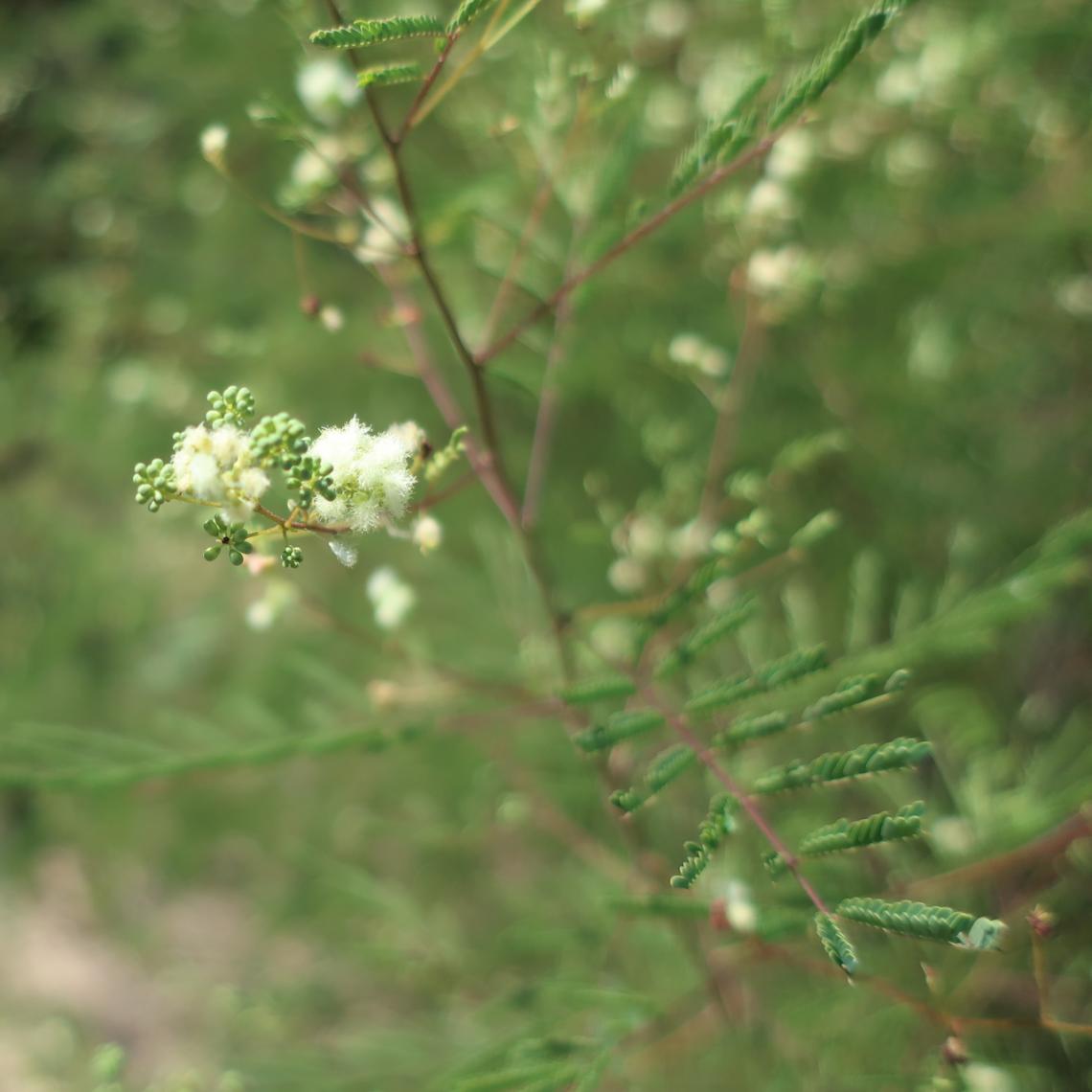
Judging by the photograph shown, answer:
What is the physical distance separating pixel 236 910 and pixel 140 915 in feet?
3.60

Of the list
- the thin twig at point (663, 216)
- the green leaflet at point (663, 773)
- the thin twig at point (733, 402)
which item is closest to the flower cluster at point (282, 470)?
the thin twig at point (663, 216)

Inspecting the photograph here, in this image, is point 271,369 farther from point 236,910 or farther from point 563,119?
point 236,910

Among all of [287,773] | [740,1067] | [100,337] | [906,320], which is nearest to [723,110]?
[906,320]

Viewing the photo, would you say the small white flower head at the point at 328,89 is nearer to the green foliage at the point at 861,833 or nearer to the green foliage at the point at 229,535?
the green foliage at the point at 229,535

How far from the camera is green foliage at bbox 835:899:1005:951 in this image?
0.67m

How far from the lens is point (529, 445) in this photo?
2283mm

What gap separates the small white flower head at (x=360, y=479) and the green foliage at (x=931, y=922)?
0.51 metres

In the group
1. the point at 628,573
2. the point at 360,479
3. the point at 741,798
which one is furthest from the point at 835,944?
the point at 628,573

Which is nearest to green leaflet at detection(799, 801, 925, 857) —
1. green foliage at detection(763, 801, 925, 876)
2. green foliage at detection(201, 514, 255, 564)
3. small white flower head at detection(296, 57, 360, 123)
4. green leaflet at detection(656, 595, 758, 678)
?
green foliage at detection(763, 801, 925, 876)

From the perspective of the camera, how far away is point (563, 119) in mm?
1414

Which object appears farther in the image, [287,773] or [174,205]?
[287,773]

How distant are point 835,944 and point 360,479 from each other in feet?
1.75

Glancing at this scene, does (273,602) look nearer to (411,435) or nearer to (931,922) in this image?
(411,435)

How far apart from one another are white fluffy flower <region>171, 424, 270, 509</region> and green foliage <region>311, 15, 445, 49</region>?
1.05ft
